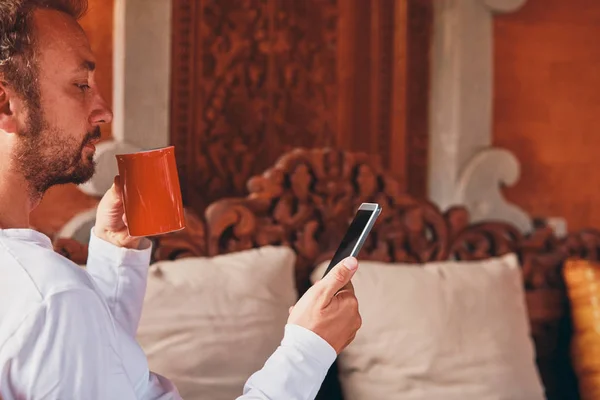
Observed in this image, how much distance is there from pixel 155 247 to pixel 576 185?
1524 mm

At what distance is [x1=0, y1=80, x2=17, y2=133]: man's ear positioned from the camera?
984 millimetres

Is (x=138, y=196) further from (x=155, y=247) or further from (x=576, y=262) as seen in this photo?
(x=576, y=262)

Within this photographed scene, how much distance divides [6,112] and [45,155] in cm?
7

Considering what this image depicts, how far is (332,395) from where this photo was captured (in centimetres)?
200

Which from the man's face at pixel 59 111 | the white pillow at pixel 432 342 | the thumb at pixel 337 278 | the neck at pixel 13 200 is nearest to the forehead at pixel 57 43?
the man's face at pixel 59 111

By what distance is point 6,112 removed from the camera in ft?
3.24

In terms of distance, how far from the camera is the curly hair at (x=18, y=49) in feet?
3.22

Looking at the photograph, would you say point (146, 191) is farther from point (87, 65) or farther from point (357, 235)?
point (357, 235)

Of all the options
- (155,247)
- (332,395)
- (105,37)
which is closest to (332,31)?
(105,37)

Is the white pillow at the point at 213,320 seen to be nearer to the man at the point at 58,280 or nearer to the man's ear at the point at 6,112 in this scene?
the man at the point at 58,280

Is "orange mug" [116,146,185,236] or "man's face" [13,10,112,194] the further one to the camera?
"orange mug" [116,146,185,236]

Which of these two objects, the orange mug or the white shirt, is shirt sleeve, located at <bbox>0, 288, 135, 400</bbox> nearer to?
the white shirt

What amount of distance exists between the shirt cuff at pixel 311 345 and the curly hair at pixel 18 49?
1.46 ft

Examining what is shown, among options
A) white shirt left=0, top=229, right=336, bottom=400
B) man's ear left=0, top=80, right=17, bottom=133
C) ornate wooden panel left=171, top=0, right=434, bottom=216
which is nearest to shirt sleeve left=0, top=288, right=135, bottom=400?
white shirt left=0, top=229, right=336, bottom=400
